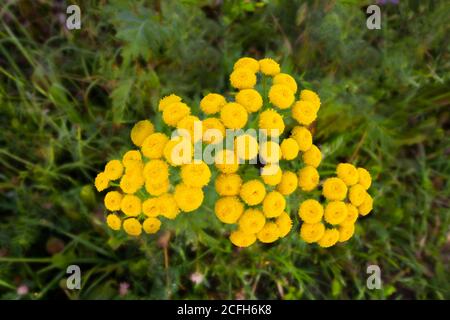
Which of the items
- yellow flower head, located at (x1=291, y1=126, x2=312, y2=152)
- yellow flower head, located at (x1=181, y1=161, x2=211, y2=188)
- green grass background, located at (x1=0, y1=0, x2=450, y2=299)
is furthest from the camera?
green grass background, located at (x1=0, y1=0, x2=450, y2=299)

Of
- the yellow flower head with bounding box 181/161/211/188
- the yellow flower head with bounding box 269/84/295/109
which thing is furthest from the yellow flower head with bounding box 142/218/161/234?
the yellow flower head with bounding box 269/84/295/109

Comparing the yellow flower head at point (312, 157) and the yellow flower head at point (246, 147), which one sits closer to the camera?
the yellow flower head at point (246, 147)

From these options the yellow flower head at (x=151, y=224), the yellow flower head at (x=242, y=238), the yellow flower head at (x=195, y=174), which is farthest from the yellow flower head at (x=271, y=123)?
the yellow flower head at (x=151, y=224)

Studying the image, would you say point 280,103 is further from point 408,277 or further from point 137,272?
point 408,277

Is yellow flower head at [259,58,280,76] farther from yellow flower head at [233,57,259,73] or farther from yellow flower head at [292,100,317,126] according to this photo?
yellow flower head at [292,100,317,126]

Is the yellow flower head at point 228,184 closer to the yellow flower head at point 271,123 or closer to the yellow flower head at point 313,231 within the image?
the yellow flower head at point 271,123

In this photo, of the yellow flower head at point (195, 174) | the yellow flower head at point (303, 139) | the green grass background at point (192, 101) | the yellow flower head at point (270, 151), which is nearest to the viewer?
the yellow flower head at point (195, 174)

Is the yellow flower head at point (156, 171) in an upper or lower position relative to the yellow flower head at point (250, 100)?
lower
